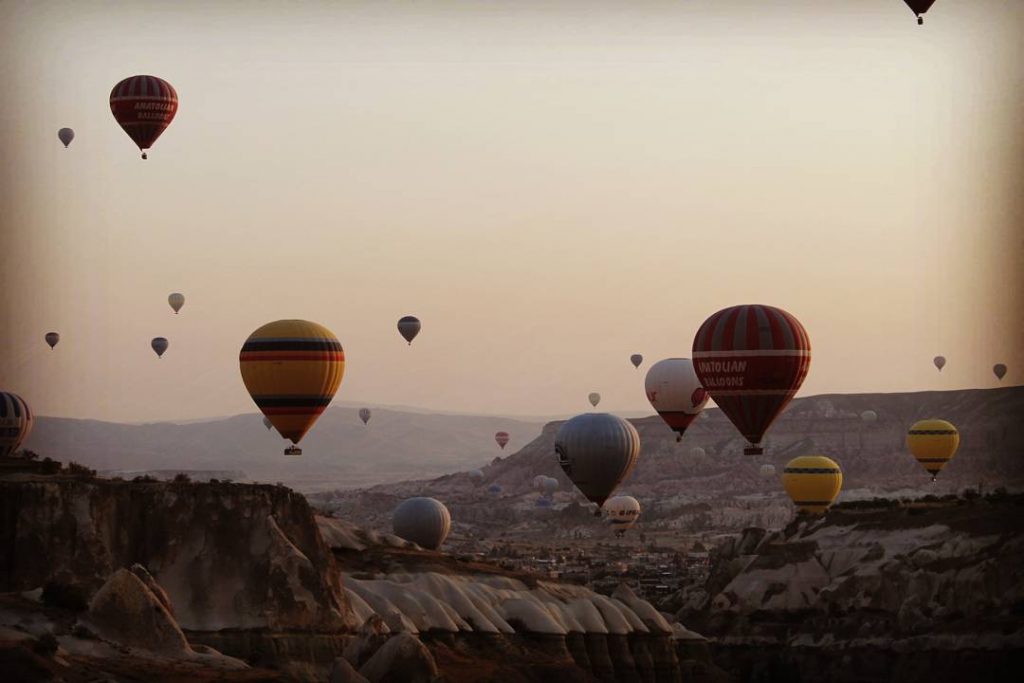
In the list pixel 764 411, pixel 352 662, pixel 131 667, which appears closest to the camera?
pixel 131 667

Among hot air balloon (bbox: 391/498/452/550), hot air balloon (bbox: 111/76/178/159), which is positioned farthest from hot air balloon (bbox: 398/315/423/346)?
hot air balloon (bbox: 111/76/178/159)

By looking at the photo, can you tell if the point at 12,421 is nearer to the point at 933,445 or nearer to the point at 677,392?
the point at 677,392

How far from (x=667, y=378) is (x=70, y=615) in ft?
214

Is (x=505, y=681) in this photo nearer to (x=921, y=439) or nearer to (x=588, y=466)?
(x=588, y=466)

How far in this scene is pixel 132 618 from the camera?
6769 centimetres

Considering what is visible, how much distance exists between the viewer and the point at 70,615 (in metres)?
67.6

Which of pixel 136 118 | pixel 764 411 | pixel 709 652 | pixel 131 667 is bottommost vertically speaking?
pixel 709 652

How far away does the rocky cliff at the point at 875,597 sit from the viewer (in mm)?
127688

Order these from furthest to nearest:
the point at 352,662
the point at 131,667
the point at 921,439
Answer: the point at 921,439, the point at 352,662, the point at 131,667

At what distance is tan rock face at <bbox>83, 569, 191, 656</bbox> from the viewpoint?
220 ft

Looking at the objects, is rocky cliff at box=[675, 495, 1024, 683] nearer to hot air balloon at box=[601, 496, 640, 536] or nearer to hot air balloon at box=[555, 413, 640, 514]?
hot air balloon at box=[601, 496, 640, 536]

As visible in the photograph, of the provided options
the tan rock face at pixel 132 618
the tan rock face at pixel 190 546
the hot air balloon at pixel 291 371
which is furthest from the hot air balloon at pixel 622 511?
the tan rock face at pixel 132 618

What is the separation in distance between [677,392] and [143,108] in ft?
129

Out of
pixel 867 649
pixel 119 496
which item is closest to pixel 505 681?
pixel 119 496
